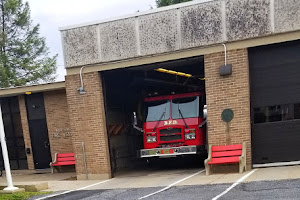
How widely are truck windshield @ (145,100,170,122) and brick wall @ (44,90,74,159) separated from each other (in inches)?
151

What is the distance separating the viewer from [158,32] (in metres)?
9.54

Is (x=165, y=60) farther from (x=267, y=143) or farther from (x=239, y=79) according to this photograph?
(x=267, y=143)

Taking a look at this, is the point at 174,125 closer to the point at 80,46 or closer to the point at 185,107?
the point at 185,107

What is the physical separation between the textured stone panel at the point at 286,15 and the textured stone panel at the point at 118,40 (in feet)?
Result: 13.5

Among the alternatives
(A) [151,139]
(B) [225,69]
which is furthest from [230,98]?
(A) [151,139]

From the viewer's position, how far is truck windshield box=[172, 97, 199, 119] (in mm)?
11266

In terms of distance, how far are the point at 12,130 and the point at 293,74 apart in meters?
12.1

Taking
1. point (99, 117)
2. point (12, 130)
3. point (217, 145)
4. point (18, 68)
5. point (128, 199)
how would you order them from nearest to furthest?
point (128, 199), point (217, 145), point (99, 117), point (12, 130), point (18, 68)

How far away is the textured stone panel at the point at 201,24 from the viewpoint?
29.5 ft

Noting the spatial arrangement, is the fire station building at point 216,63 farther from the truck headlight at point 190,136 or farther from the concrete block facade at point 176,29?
the truck headlight at point 190,136

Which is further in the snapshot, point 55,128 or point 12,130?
point 12,130

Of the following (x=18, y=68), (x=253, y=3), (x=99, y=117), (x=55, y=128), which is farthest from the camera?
(x=18, y=68)

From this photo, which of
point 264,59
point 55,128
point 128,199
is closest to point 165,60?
point 264,59

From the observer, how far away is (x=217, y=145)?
9258 mm
